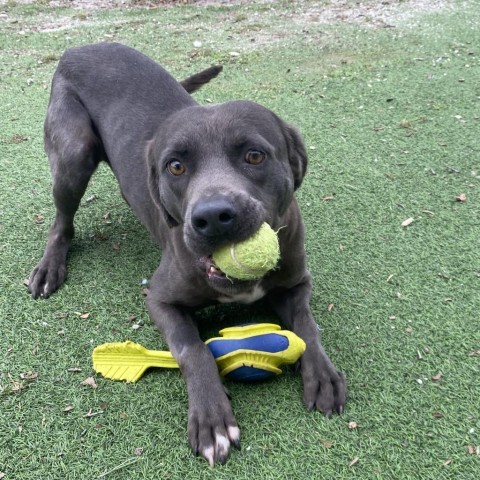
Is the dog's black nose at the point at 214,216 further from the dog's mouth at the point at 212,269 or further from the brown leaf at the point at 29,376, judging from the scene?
the brown leaf at the point at 29,376

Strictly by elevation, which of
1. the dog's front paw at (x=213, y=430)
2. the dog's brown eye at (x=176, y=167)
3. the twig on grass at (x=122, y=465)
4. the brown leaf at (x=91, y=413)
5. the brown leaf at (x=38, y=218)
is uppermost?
the dog's brown eye at (x=176, y=167)

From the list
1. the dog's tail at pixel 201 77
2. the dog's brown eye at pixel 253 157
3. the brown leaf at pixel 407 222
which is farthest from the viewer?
the dog's tail at pixel 201 77

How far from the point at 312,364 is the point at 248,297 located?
503mm

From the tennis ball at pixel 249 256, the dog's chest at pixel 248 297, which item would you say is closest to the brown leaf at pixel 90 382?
the dog's chest at pixel 248 297

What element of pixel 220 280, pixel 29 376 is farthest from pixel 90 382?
pixel 220 280

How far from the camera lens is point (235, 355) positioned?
2.26 metres

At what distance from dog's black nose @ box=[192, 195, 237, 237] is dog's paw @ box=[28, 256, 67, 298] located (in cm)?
131

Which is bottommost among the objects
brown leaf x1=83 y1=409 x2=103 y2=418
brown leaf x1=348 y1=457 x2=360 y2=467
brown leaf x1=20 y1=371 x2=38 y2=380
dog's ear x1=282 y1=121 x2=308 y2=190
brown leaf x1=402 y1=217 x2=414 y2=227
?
brown leaf x1=402 y1=217 x2=414 y2=227

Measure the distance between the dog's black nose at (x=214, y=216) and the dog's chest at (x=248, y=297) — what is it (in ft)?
1.84

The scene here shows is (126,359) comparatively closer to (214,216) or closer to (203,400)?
(203,400)

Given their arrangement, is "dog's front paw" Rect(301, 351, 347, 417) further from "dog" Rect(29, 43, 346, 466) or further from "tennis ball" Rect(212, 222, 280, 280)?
"tennis ball" Rect(212, 222, 280, 280)

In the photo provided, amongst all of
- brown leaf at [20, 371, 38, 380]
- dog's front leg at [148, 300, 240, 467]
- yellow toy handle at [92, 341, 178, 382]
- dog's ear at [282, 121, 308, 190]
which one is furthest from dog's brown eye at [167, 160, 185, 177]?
brown leaf at [20, 371, 38, 380]

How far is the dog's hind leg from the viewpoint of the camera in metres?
3.23

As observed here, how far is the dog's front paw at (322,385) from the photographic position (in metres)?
2.18
